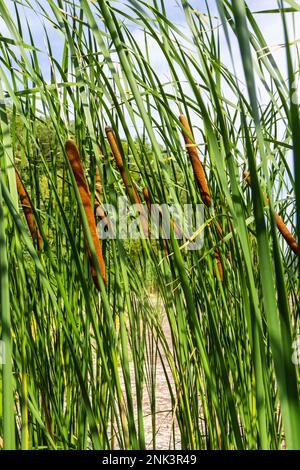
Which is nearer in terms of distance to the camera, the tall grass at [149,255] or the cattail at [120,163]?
the tall grass at [149,255]

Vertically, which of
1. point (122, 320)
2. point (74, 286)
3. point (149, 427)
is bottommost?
point (149, 427)

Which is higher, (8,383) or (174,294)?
(174,294)

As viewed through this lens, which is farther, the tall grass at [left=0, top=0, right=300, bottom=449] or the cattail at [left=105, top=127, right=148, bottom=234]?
the cattail at [left=105, top=127, right=148, bottom=234]

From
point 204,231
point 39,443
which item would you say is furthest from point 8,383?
point 39,443

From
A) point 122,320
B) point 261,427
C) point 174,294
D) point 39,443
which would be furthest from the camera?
point 39,443

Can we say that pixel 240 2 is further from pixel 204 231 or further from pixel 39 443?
pixel 39 443

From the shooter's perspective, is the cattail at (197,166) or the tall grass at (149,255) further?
the cattail at (197,166)

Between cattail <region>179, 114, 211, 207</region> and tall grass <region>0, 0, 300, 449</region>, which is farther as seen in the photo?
cattail <region>179, 114, 211, 207</region>

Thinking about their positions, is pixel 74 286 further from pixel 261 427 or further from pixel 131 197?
pixel 261 427

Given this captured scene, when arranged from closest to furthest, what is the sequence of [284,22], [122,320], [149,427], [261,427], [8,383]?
1. [284,22]
2. [8,383]
3. [261,427]
4. [122,320]
5. [149,427]

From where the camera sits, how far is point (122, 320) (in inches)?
33.3
